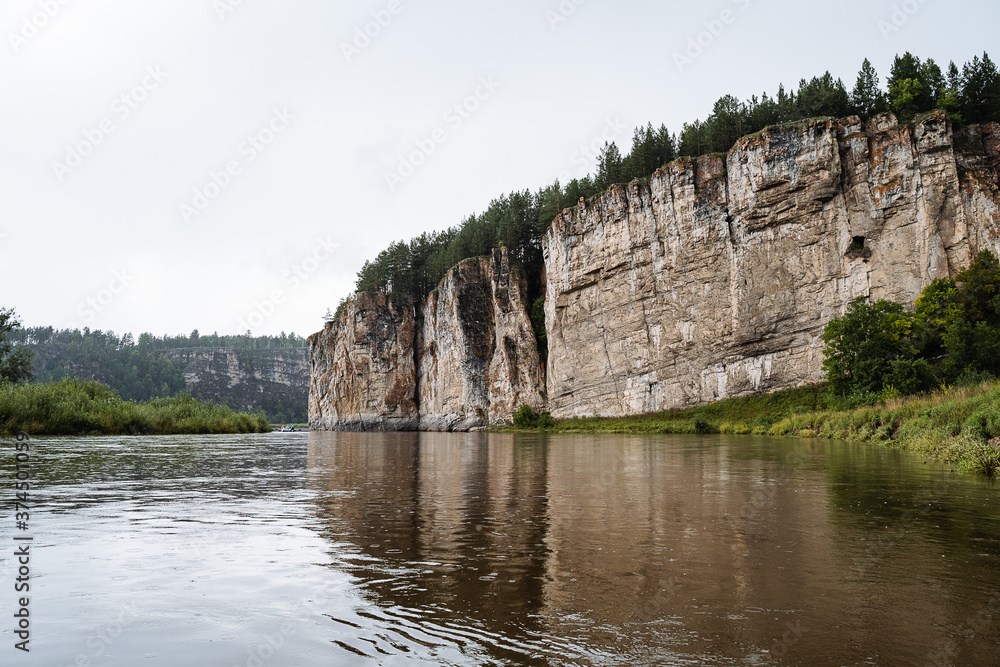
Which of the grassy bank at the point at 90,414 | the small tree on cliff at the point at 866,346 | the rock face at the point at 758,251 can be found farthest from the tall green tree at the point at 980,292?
the grassy bank at the point at 90,414

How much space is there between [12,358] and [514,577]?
64937 millimetres

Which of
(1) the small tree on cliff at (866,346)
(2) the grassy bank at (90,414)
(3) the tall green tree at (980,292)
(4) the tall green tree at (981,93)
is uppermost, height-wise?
(4) the tall green tree at (981,93)

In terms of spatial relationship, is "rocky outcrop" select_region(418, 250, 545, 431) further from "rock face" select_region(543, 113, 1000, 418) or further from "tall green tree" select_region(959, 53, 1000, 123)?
"tall green tree" select_region(959, 53, 1000, 123)

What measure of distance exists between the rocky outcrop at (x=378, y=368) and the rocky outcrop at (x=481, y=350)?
5.99 m

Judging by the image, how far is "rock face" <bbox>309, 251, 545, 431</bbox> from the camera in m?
86.1

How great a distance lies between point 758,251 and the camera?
205 ft

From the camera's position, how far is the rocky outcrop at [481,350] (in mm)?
85188

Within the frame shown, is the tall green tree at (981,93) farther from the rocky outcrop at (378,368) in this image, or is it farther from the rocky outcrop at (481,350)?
the rocky outcrop at (378,368)

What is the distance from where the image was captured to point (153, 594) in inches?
246

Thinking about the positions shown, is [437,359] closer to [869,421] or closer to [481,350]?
[481,350]

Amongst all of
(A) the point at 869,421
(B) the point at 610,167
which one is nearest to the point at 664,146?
(B) the point at 610,167

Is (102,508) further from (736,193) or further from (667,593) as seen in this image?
(736,193)

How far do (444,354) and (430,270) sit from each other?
1811 cm

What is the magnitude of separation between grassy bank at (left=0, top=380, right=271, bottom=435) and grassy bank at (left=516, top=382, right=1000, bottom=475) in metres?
37.8
